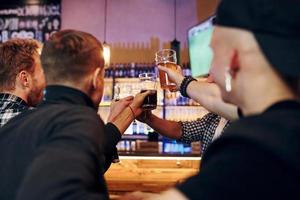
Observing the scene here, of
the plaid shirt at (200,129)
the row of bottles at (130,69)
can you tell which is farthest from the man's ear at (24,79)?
the row of bottles at (130,69)

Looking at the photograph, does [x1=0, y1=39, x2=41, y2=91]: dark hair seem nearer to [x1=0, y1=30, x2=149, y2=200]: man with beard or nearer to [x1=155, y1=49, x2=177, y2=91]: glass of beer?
[x1=155, y1=49, x2=177, y2=91]: glass of beer

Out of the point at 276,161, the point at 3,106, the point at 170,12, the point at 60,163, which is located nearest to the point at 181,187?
the point at 276,161

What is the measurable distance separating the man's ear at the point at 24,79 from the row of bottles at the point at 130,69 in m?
3.95

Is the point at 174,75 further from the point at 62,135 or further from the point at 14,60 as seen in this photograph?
the point at 62,135

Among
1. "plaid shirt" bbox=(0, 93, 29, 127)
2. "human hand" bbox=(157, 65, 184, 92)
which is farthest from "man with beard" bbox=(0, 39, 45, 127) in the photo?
"human hand" bbox=(157, 65, 184, 92)

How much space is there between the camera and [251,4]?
0.99 meters

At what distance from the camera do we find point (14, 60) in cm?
215

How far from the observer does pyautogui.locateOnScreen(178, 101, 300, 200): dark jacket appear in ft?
2.85

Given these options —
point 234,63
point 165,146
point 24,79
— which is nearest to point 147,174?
point 24,79

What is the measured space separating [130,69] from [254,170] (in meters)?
5.42

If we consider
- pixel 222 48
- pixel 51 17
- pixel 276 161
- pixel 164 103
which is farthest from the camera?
pixel 51 17

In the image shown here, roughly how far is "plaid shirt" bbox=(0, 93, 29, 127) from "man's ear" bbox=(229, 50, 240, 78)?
4.20ft

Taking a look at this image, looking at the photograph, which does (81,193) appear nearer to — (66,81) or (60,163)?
(60,163)

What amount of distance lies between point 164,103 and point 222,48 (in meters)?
4.83
